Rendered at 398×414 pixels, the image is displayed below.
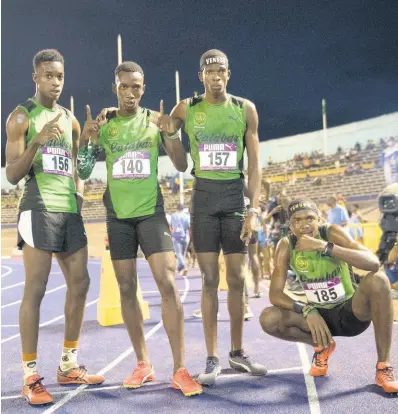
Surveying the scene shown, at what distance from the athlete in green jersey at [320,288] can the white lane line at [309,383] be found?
101 millimetres

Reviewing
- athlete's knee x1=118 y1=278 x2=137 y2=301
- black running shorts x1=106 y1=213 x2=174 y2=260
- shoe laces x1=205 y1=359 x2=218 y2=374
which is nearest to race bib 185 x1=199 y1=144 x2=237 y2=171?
black running shorts x1=106 y1=213 x2=174 y2=260

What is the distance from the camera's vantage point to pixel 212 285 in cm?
322

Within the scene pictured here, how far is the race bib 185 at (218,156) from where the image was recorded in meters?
3.22

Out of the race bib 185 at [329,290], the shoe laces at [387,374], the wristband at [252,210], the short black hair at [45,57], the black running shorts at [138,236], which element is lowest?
the shoe laces at [387,374]

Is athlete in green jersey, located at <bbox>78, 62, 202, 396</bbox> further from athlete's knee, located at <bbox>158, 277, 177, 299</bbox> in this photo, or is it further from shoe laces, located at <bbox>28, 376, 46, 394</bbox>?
shoe laces, located at <bbox>28, 376, 46, 394</bbox>

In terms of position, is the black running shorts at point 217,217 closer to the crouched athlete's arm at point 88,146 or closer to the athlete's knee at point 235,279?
the athlete's knee at point 235,279

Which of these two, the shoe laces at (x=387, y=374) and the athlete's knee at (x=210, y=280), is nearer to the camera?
the shoe laces at (x=387, y=374)

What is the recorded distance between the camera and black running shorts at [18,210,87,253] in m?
2.97

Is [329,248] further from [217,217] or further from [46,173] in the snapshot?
[46,173]

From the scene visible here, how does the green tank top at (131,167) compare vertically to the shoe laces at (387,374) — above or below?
above

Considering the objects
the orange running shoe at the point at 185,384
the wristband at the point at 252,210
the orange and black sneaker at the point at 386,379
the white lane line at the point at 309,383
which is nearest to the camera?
the white lane line at the point at 309,383

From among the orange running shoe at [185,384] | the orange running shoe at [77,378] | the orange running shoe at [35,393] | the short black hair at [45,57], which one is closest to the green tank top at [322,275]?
the orange running shoe at [185,384]

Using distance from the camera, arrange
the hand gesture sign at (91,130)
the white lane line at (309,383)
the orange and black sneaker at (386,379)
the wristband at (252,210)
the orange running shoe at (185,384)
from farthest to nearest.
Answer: the wristband at (252,210) → the hand gesture sign at (91,130) → the orange running shoe at (185,384) → the orange and black sneaker at (386,379) → the white lane line at (309,383)

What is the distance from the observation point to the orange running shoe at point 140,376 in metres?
3.05
